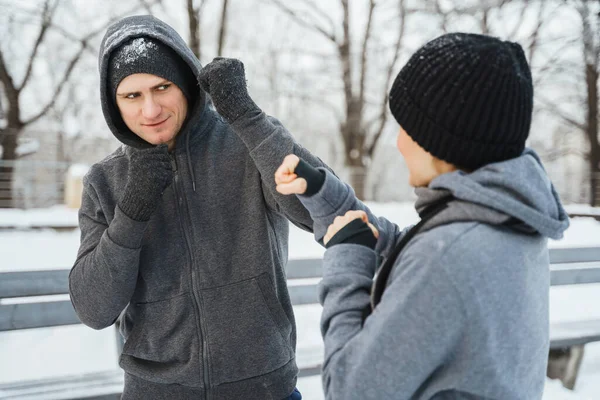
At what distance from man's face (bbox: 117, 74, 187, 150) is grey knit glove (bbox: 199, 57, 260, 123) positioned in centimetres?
16

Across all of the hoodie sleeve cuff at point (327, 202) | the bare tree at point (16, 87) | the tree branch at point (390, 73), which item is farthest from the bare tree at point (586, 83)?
the hoodie sleeve cuff at point (327, 202)

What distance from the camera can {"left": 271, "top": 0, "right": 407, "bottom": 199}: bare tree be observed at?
48.4 feet

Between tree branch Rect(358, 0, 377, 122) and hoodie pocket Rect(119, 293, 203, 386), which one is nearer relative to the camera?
hoodie pocket Rect(119, 293, 203, 386)

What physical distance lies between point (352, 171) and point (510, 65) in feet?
43.9

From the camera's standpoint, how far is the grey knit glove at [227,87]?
4.42ft

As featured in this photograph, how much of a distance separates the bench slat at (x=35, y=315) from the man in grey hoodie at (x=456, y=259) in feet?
5.28

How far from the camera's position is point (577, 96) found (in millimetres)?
16141

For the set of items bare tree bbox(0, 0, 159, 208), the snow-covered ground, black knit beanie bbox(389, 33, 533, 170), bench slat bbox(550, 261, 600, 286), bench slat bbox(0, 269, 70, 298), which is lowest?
the snow-covered ground

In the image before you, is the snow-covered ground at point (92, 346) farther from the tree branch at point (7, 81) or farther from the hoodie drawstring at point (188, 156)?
the tree branch at point (7, 81)

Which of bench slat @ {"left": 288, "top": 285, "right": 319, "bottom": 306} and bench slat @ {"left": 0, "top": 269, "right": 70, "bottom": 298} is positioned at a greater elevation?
bench slat @ {"left": 0, "top": 269, "right": 70, "bottom": 298}

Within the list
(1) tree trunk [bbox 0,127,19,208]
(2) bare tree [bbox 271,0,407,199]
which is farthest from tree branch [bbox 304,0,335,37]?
(1) tree trunk [bbox 0,127,19,208]

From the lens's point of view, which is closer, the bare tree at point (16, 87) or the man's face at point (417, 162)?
the man's face at point (417, 162)

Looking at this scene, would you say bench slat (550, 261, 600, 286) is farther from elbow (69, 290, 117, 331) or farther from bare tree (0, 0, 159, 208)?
bare tree (0, 0, 159, 208)

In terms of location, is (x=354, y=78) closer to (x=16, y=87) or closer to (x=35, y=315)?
(x=16, y=87)
